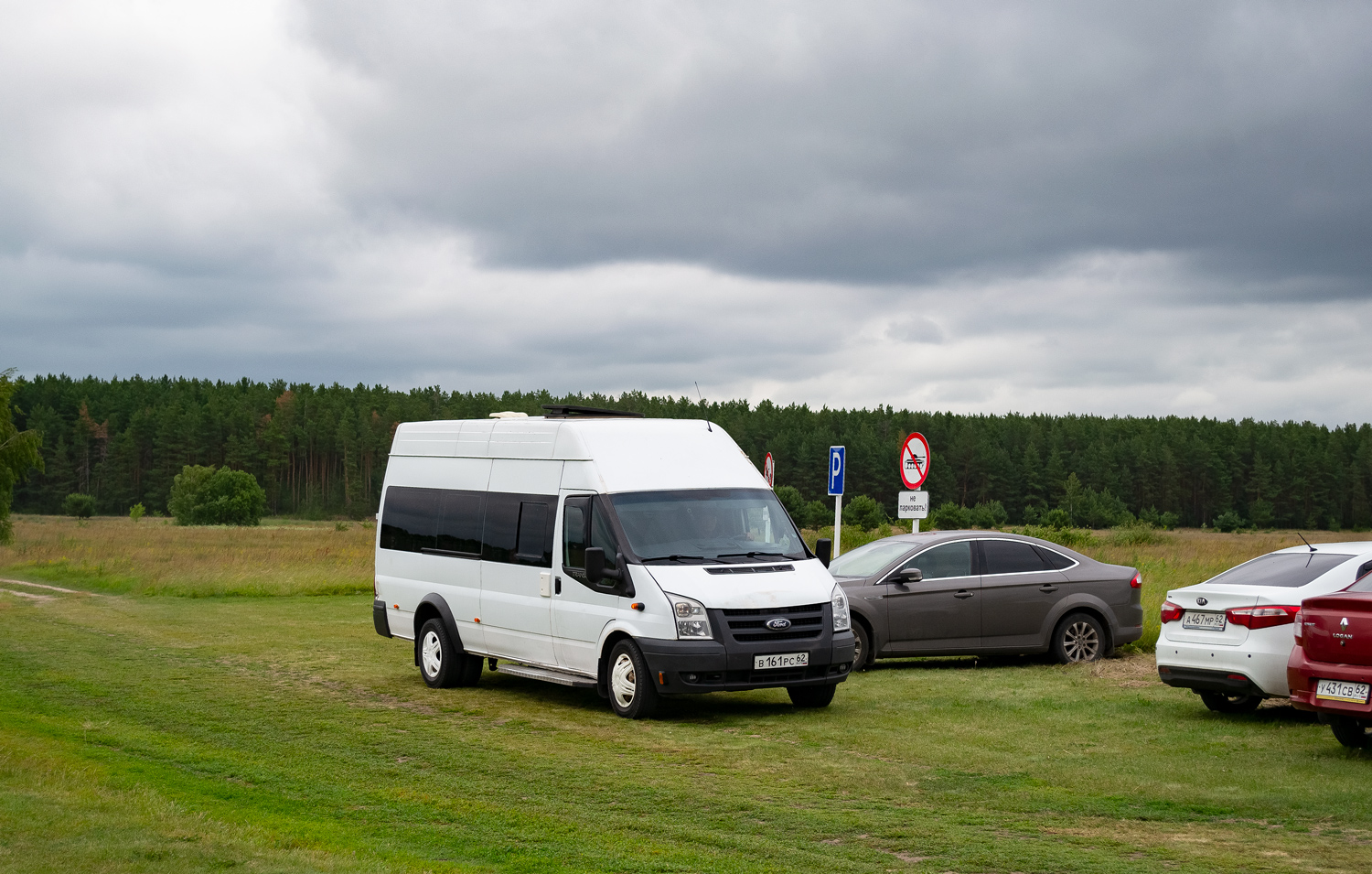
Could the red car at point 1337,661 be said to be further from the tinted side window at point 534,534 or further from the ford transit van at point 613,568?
the tinted side window at point 534,534

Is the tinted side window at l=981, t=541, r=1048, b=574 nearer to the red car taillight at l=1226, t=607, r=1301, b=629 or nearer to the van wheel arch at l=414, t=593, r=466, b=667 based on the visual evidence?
the red car taillight at l=1226, t=607, r=1301, b=629

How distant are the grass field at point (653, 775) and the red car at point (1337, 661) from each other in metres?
0.36

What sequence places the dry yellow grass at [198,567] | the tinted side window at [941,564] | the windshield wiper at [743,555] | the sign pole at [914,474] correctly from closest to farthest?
the windshield wiper at [743,555] < the tinted side window at [941,564] < the sign pole at [914,474] < the dry yellow grass at [198,567]

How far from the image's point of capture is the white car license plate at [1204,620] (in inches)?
451

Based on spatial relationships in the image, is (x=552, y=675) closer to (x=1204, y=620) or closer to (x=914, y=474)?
(x=1204, y=620)

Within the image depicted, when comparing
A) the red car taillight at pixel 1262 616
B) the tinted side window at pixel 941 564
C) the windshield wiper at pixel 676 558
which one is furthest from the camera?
the tinted side window at pixel 941 564

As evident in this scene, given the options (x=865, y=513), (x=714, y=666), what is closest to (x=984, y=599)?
(x=714, y=666)

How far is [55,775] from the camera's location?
873cm

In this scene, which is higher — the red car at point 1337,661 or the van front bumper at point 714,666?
the red car at point 1337,661

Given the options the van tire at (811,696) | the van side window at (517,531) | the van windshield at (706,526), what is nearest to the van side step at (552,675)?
the van side window at (517,531)

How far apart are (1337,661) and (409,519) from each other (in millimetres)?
10329

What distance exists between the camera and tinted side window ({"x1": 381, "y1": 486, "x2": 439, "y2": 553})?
15.6 m

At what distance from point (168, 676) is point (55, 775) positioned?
7.07 m

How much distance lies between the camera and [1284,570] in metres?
11.6
